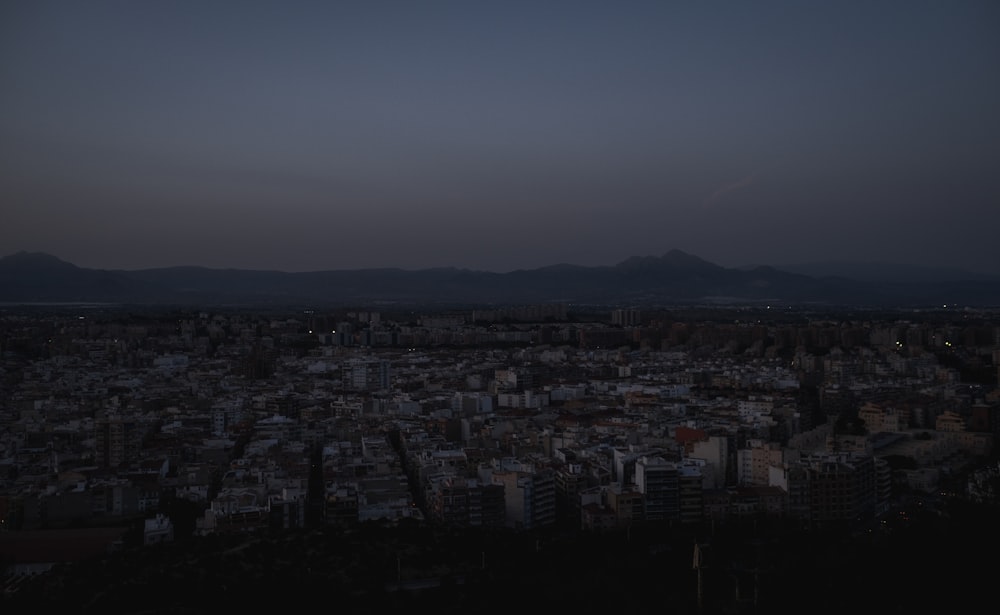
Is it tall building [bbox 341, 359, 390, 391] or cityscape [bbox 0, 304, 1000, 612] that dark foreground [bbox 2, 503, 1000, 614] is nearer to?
cityscape [bbox 0, 304, 1000, 612]

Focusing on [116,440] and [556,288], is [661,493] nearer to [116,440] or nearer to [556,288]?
[116,440]

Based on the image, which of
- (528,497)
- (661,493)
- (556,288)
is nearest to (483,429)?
(528,497)

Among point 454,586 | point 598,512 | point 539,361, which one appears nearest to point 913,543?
point 598,512

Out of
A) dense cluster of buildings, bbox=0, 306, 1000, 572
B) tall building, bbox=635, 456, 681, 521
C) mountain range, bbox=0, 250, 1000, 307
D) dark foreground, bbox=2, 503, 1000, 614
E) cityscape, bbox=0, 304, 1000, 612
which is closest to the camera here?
dark foreground, bbox=2, 503, 1000, 614

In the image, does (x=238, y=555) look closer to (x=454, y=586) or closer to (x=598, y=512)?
(x=454, y=586)

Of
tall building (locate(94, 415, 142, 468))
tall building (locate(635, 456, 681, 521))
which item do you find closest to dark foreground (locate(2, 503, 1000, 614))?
tall building (locate(635, 456, 681, 521))

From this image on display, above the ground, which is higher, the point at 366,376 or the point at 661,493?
the point at 661,493

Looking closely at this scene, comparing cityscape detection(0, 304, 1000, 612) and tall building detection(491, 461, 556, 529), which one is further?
tall building detection(491, 461, 556, 529)
